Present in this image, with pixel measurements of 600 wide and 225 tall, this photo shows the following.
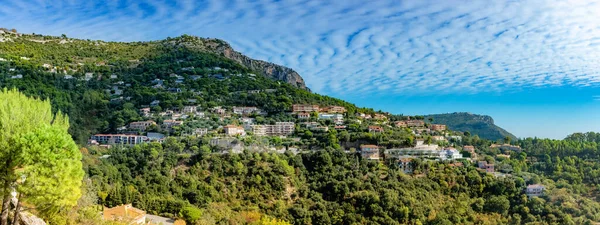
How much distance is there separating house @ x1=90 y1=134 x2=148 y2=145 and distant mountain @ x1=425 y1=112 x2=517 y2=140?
2559 inches

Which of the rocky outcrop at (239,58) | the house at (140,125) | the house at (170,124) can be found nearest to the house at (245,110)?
the house at (170,124)

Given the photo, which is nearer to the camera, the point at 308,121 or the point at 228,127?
the point at 228,127

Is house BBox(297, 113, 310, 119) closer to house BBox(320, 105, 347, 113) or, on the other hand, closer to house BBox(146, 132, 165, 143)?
house BBox(320, 105, 347, 113)

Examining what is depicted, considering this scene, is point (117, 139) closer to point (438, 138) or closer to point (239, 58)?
point (438, 138)

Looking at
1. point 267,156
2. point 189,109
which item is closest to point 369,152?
point 267,156

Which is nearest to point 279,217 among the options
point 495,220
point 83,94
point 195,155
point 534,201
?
point 195,155

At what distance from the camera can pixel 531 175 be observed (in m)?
35.5

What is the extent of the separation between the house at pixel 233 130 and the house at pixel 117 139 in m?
7.76

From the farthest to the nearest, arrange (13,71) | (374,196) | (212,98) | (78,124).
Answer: (212,98) < (13,71) < (78,124) < (374,196)

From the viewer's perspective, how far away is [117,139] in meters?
37.1

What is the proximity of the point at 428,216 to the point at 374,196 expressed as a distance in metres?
3.79

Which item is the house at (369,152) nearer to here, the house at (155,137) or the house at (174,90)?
the house at (155,137)

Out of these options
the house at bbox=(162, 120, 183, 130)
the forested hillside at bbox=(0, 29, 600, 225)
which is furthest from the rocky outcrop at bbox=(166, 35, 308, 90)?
the house at bbox=(162, 120, 183, 130)

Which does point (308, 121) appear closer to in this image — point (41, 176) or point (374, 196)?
point (374, 196)
